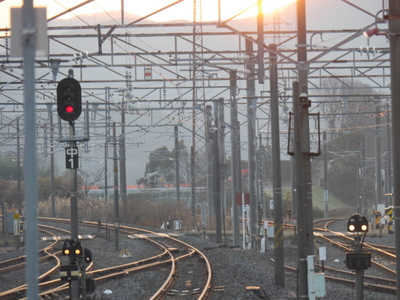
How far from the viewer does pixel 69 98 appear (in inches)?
438

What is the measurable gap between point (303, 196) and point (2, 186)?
54830 millimetres

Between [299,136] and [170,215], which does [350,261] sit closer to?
[299,136]

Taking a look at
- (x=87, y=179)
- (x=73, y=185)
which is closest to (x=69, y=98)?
(x=73, y=185)

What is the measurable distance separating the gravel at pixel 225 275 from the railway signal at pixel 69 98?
445 centimetres

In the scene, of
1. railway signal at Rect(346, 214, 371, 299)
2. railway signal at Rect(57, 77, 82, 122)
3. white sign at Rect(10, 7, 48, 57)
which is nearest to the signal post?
railway signal at Rect(57, 77, 82, 122)

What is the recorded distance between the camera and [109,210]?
47.8m

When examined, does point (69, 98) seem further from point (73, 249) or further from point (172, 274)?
point (172, 274)

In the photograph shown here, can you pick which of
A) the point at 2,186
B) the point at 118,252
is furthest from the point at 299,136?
the point at 2,186

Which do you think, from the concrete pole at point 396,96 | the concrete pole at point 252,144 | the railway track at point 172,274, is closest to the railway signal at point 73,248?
the railway track at point 172,274

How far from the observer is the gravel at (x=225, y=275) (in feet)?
50.2

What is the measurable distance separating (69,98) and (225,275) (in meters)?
9.12

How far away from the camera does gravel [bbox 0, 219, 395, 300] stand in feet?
50.2

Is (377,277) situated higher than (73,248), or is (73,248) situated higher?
(73,248)

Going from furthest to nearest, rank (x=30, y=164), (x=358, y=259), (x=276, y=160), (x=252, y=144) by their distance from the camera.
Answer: (x=252, y=144) < (x=276, y=160) < (x=358, y=259) < (x=30, y=164)
